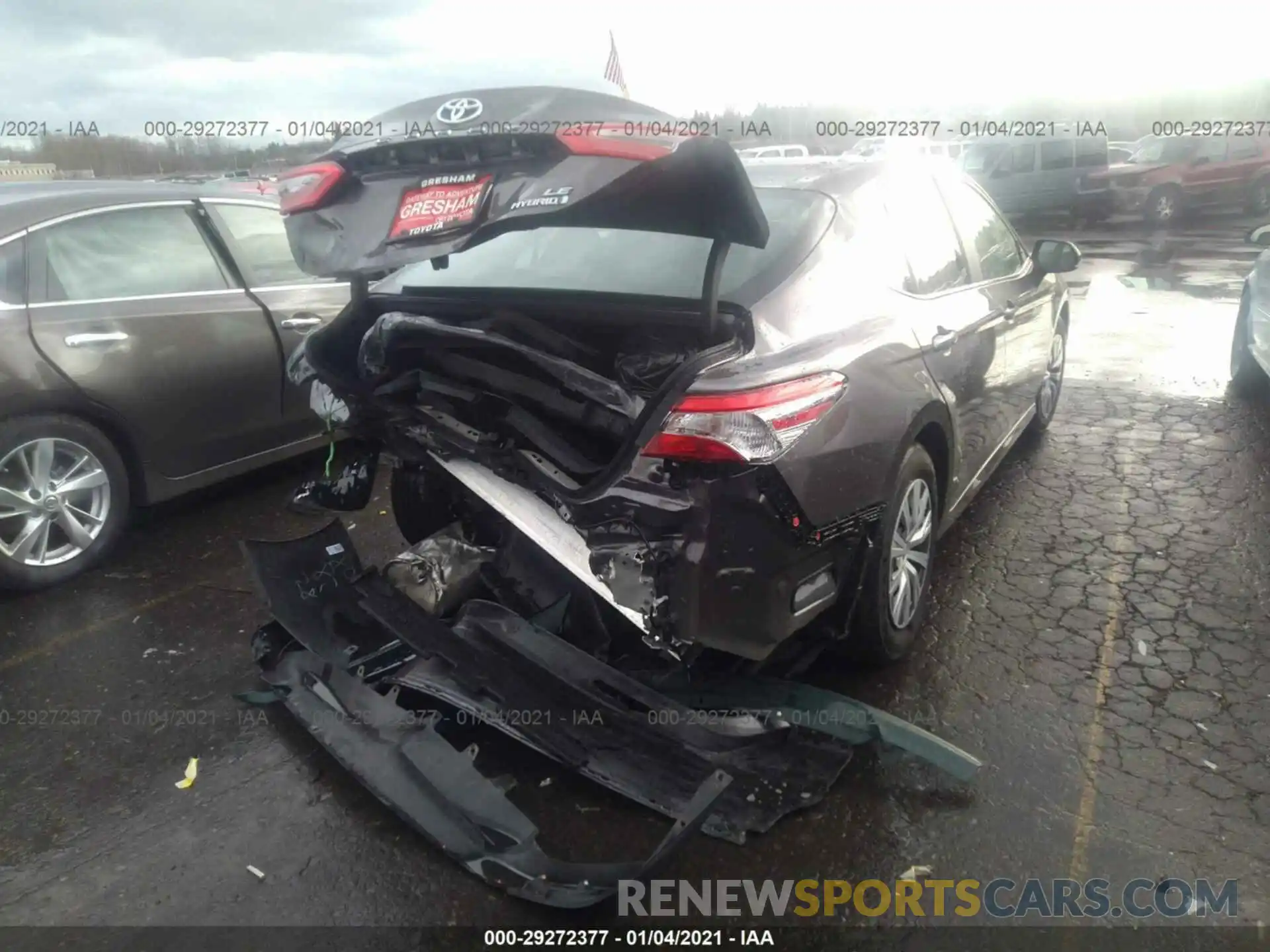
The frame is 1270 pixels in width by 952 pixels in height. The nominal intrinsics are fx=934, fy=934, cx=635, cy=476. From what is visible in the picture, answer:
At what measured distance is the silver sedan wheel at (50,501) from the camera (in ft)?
12.5

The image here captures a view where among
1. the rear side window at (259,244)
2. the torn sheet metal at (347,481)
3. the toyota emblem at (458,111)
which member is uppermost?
the toyota emblem at (458,111)

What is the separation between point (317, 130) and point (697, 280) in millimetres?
3160

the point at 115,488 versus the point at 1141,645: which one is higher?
the point at 115,488

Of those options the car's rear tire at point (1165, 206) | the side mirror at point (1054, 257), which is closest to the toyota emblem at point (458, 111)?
the side mirror at point (1054, 257)

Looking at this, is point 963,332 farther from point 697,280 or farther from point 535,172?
point 535,172

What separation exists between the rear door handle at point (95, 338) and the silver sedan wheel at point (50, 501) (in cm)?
41

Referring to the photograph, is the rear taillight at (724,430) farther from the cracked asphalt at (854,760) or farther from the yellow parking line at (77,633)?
the yellow parking line at (77,633)

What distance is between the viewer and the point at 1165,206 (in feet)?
53.3

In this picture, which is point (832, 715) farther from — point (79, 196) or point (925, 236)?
point (79, 196)

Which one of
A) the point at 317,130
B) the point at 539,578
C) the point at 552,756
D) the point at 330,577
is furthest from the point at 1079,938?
the point at 317,130

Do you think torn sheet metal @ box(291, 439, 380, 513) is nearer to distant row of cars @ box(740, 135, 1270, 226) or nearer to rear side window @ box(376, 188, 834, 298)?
rear side window @ box(376, 188, 834, 298)

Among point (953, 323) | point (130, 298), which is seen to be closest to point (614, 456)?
point (953, 323)

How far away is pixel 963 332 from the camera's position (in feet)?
11.4

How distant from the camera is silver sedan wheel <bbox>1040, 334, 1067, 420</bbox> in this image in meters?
5.27
